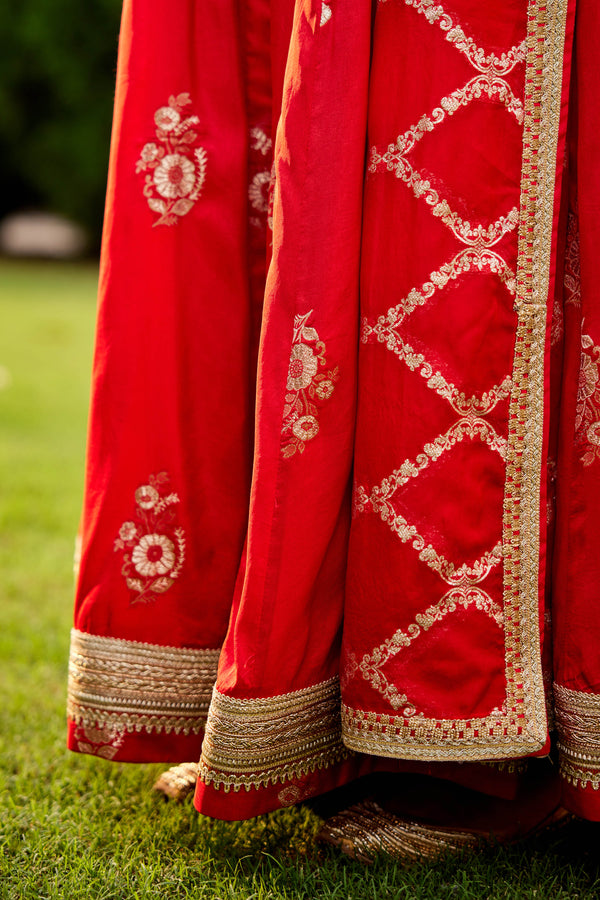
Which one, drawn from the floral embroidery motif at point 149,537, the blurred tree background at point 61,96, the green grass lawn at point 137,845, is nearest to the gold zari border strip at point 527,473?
the green grass lawn at point 137,845

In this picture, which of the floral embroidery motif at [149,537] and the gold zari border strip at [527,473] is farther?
the floral embroidery motif at [149,537]

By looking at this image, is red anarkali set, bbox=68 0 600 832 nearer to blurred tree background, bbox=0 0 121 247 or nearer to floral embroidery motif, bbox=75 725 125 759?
floral embroidery motif, bbox=75 725 125 759

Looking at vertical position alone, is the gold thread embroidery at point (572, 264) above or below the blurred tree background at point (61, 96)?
below

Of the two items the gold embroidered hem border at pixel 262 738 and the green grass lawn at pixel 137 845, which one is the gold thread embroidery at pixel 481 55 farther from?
the green grass lawn at pixel 137 845

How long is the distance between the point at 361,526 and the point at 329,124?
1.59ft

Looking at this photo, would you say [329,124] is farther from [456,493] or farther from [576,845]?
[576,845]

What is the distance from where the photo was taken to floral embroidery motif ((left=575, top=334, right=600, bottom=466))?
1090 mm

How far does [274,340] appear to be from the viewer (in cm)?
113

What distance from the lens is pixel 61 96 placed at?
18.2 m

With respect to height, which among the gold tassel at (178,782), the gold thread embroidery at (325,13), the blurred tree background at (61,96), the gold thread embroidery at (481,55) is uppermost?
the blurred tree background at (61,96)

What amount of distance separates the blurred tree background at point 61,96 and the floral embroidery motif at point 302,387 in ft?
58.5

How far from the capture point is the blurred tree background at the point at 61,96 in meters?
17.9

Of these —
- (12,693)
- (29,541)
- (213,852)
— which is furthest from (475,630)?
(29,541)

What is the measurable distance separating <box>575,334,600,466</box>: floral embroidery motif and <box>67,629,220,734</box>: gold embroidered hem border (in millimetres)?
562
